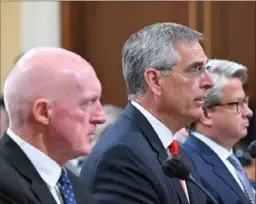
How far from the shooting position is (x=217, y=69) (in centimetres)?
267

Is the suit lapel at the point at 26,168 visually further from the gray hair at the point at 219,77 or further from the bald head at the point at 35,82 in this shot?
the gray hair at the point at 219,77

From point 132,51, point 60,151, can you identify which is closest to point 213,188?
point 132,51

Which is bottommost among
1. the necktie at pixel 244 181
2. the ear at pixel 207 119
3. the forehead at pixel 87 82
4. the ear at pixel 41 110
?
the necktie at pixel 244 181

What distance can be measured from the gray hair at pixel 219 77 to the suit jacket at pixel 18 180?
1.14 m

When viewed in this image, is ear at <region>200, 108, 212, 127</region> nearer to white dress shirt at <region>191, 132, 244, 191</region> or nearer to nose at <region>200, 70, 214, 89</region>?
white dress shirt at <region>191, 132, 244, 191</region>

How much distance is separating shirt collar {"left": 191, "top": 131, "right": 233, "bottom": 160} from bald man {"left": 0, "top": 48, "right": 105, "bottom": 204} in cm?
100

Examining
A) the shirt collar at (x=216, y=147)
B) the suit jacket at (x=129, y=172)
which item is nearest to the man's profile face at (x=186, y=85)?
the suit jacket at (x=129, y=172)

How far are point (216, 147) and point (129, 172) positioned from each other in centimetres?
77

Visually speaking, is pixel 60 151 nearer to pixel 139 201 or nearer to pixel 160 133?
pixel 139 201

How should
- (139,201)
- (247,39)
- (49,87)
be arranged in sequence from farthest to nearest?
1. (247,39)
2. (139,201)
3. (49,87)

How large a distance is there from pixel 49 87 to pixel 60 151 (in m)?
0.15

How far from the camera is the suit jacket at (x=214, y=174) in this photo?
2.41 meters

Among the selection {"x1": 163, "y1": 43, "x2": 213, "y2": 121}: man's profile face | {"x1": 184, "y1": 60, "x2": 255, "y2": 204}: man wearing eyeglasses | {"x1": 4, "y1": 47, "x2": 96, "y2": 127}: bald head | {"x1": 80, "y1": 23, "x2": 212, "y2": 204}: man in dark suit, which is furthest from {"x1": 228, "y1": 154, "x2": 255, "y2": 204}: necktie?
{"x1": 4, "y1": 47, "x2": 96, "y2": 127}: bald head

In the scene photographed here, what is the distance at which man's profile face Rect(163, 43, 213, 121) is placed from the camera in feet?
6.83
